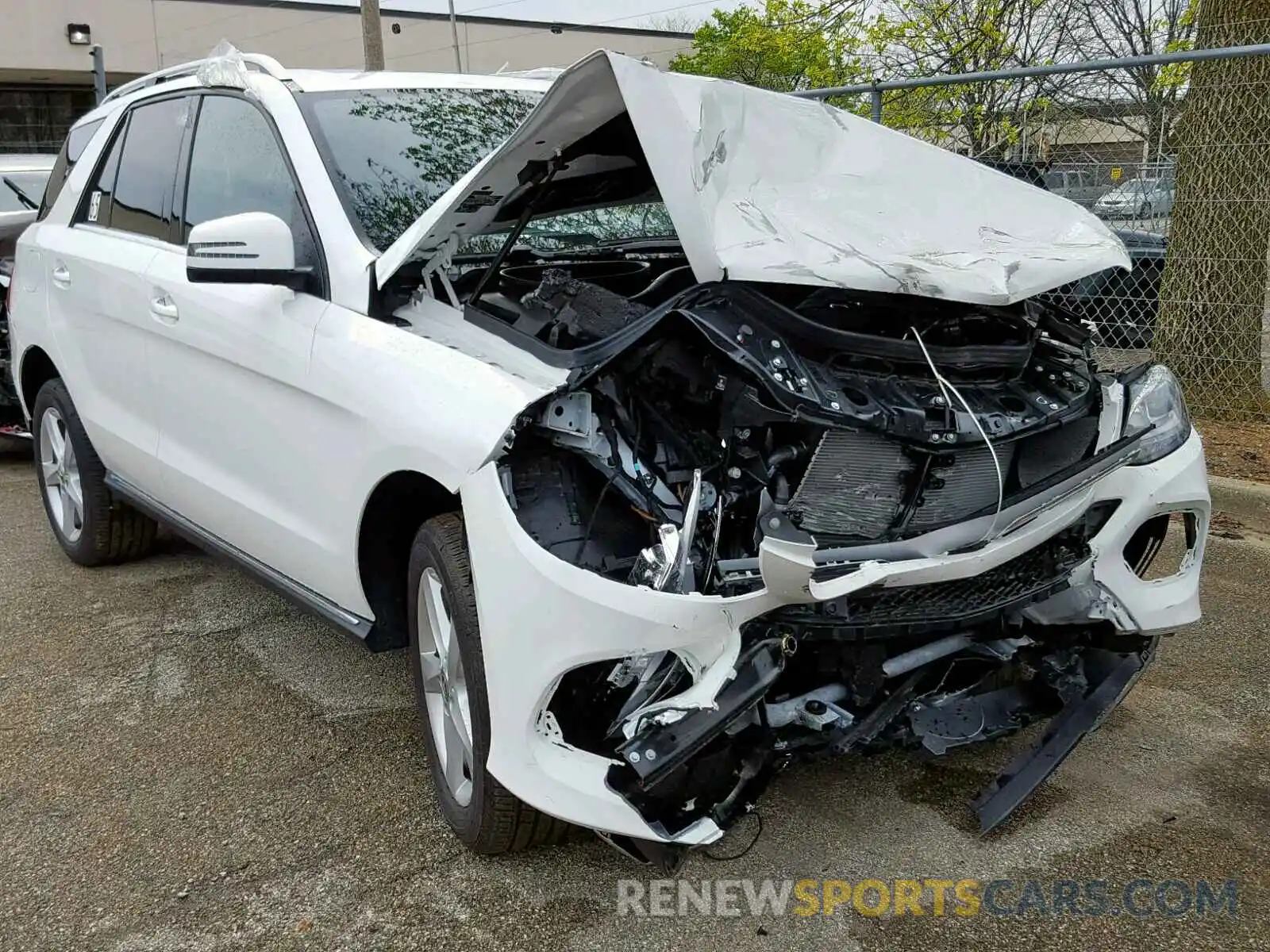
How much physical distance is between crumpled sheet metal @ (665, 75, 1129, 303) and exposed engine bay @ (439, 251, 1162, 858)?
0.41ft

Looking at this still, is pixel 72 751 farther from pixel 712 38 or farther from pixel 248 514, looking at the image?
pixel 712 38

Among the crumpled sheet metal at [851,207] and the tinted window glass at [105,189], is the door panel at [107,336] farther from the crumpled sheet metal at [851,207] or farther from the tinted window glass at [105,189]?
the crumpled sheet metal at [851,207]

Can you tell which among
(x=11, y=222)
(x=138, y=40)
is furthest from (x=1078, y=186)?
(x=138, y=40)

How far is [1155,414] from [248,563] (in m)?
2.68

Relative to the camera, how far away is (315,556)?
3236 mm

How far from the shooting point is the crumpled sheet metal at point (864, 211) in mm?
2506

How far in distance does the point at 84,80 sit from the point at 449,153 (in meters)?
27.0

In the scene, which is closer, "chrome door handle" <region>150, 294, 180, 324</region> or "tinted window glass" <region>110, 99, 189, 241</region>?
"chrome door handle" <region>150, 294, 180, 324</region>

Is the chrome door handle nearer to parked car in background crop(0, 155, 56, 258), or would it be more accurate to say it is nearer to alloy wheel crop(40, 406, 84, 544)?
alloy wheel crop(40, 406, 84, 544)

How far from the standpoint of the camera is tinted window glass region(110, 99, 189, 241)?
13.5ft

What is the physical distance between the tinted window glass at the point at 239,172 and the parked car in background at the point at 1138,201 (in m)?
4.96

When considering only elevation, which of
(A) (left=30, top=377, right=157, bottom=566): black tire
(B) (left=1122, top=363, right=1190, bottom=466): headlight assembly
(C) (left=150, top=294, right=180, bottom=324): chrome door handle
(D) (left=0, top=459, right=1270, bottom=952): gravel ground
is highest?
(C) (left=150, top=294, right=180, bottom=324): chrome door handle

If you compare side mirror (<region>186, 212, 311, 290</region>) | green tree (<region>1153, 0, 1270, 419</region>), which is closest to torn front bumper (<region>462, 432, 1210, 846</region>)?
side mirror (<region>186, 212, 311, 290</region>)

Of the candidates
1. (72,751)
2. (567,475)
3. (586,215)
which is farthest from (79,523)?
(567,475)
